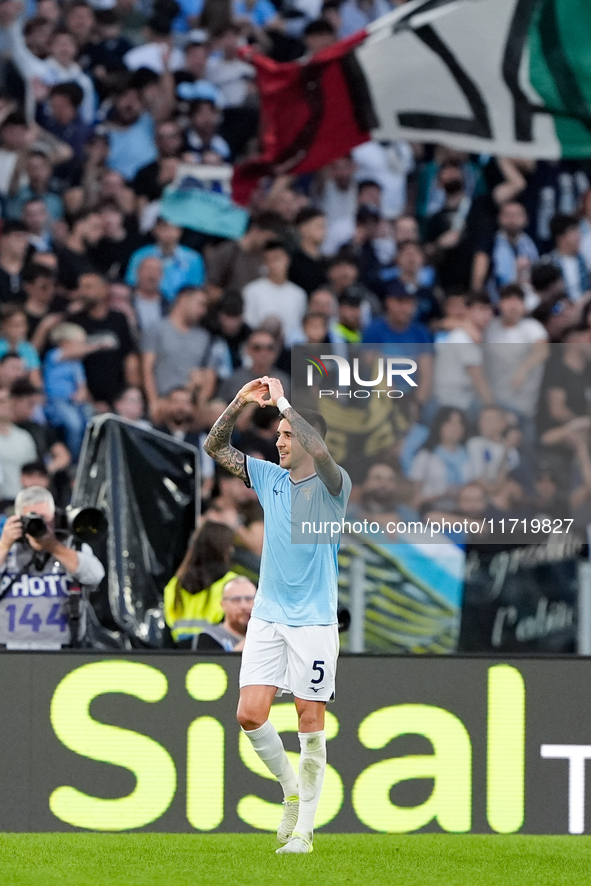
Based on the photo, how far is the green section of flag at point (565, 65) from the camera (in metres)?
8.53

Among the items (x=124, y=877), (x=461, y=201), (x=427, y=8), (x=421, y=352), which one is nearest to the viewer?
(x=124, y=877)

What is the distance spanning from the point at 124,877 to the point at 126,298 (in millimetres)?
5228

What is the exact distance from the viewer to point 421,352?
272 inches

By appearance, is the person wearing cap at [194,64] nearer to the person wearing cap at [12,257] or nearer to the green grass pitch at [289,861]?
the person wearing cap at [12,257]

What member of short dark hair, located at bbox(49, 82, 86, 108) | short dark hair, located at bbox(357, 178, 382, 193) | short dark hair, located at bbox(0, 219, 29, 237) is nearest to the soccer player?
short dark hair, located at bbox(0, 219, 29, 237)

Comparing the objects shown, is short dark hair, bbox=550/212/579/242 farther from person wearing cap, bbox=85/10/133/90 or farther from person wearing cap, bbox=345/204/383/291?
person wearing cap, bbox=85/10/133/90

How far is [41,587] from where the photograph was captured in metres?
6.68

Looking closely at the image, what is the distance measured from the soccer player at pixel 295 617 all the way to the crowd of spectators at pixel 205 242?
Result: 1.93 meters

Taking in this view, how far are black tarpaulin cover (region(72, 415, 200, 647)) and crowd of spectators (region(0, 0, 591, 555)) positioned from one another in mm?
375

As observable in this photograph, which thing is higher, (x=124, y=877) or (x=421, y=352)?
(x=421, y=352)

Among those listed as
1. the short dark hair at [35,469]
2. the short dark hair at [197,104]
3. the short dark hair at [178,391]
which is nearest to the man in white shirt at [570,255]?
the short dark hair at [197,104]

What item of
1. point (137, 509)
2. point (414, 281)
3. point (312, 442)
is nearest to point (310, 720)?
point (312, 442)

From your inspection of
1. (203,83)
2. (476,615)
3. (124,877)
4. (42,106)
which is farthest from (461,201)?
(124,877)

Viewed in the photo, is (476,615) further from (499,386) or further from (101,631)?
(101,631)
